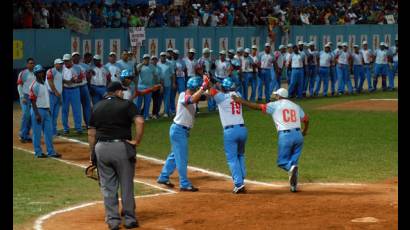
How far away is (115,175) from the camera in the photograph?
14.1 metres

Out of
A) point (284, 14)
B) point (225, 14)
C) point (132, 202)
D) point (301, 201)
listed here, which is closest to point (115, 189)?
point (132, 202)

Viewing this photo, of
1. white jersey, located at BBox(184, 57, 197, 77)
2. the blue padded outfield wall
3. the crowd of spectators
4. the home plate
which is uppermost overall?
the crowd of spectators

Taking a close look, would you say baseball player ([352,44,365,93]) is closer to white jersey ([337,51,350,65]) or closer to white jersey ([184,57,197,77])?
white jersey ([337,51,350,65])

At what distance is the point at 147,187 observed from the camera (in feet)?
58.5

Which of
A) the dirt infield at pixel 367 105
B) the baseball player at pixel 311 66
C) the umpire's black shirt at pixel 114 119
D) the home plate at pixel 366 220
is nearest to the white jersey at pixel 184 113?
the umpire's black shirt at pixel 114 119

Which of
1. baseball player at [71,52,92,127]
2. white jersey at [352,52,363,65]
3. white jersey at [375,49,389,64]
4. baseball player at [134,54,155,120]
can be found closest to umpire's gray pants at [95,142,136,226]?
baseball player at [71,52,92,127]

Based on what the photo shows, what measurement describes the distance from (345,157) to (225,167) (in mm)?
2952

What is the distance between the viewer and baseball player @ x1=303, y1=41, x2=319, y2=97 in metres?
36.9

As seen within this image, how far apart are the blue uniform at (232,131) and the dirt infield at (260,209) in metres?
0.53

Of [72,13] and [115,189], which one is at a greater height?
[72,13]

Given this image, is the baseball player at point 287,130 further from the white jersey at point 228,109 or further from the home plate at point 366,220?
the home plate at point 366,220

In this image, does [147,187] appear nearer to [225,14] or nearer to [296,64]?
[296,64]

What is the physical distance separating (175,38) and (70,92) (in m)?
14.8

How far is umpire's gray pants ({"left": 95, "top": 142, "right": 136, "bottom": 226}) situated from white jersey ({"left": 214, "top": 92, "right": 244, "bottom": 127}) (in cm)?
355
